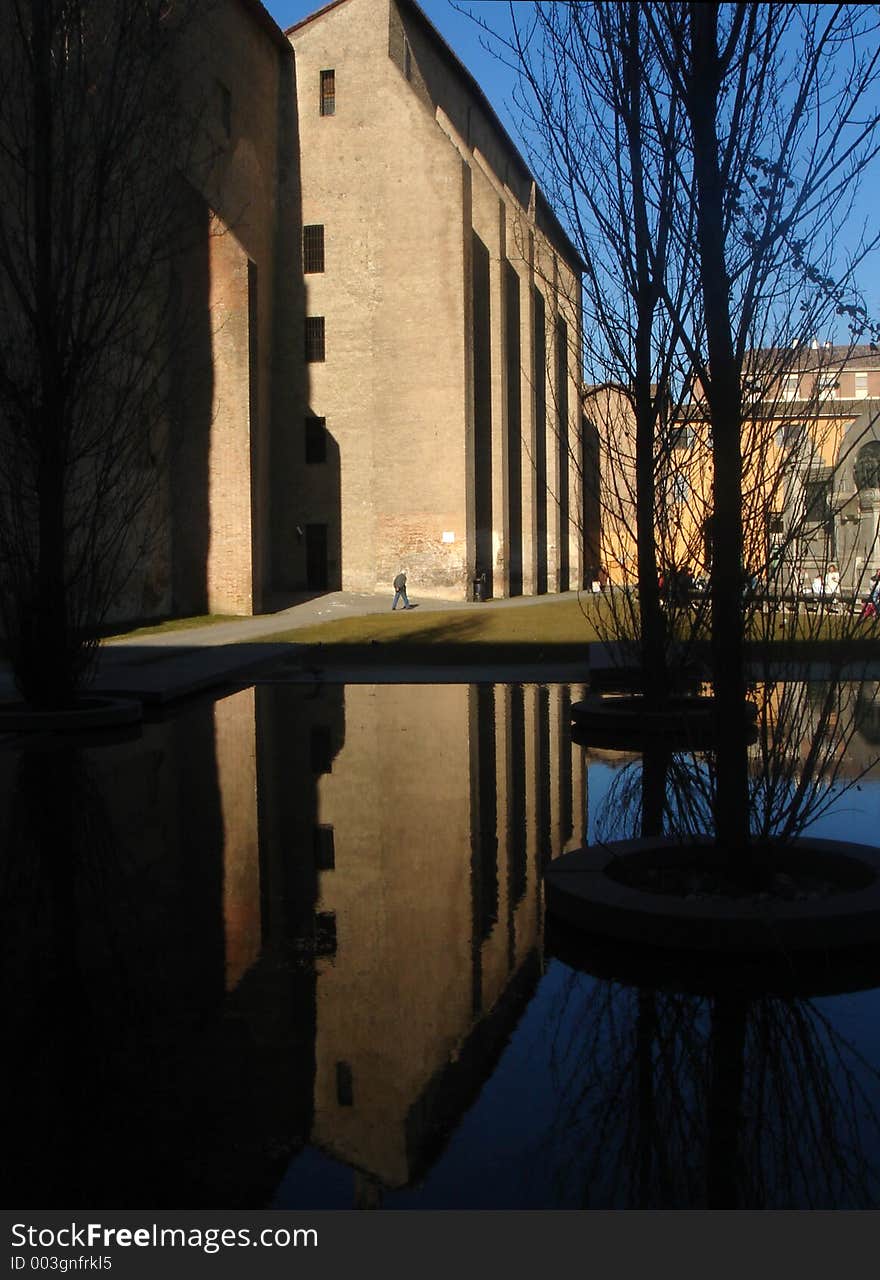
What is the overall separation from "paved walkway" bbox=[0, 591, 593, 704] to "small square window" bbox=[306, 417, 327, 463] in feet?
40.7

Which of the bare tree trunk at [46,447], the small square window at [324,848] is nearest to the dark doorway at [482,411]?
the bare tree trunk at [46,447]

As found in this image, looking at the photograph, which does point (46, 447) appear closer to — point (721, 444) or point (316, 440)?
point (721, 444)

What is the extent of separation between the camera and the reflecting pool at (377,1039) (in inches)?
112

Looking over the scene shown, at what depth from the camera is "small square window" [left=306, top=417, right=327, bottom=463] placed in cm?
4056

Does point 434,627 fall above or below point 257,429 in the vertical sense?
below

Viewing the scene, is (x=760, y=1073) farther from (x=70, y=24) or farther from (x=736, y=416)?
(x=70, y=24)

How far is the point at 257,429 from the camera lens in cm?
3375

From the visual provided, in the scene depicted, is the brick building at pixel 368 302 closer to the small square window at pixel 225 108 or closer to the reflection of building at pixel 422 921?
the small square window at pixel 225 108

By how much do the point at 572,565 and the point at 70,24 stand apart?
44.1 m

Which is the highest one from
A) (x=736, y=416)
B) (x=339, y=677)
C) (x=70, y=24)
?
(x=70, y=24)

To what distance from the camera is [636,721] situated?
1114 centimetres

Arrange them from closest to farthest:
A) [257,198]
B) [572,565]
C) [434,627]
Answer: [434,627] → [257,198] → [572,565]

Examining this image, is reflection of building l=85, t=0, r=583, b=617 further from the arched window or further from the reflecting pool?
the reflecting pool

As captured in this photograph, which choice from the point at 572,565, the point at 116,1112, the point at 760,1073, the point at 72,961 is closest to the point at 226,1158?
the point at 116,1112
